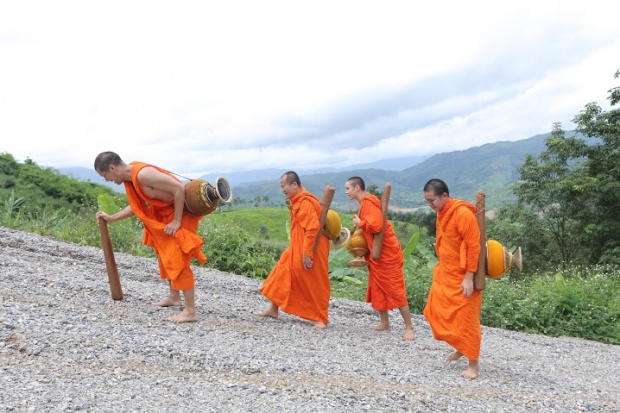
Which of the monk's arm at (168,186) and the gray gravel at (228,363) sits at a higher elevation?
the monk's arm at (168,186)

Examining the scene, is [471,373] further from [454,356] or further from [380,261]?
[380,261]

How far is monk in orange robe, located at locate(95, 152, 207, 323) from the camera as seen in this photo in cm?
589

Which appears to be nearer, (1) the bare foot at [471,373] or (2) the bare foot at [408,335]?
(1) the bare foot at [471,373]

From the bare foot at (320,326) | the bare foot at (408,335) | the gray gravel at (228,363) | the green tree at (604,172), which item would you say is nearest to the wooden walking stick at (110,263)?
the gray gravel at (228,363)

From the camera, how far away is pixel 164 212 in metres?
6.14

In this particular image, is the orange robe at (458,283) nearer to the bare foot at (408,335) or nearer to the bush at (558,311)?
the bare foot at (408,335)

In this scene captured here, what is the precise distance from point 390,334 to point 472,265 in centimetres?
224

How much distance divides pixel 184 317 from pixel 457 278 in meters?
2.90

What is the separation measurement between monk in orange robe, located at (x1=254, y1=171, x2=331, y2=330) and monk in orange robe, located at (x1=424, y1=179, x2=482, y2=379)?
165cm

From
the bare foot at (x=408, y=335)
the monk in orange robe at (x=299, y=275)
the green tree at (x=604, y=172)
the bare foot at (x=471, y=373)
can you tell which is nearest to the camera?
the bare foot at (x=471, y=373)

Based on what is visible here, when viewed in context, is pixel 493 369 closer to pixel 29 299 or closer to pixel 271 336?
pixel 271 336

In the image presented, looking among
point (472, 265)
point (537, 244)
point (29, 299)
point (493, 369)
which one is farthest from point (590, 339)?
point (537, 244)

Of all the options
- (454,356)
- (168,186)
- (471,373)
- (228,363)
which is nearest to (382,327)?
(454,356)

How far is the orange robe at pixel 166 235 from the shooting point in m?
5.97
